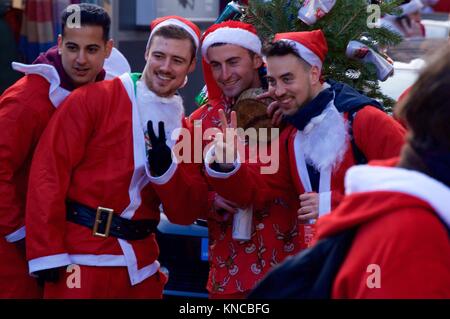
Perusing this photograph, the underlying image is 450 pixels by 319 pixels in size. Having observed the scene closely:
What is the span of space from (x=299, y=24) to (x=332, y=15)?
0.55 ft

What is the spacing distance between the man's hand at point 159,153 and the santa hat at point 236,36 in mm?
697

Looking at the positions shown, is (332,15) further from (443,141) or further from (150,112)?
(443,141)

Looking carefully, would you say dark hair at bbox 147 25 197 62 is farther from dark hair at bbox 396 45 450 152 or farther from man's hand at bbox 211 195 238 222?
dark hair at bbox 396 45 450 152

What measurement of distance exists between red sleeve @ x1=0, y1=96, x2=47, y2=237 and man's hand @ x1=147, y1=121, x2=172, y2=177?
0.51m

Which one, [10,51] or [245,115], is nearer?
[245,115]

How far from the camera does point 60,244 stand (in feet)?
12.8

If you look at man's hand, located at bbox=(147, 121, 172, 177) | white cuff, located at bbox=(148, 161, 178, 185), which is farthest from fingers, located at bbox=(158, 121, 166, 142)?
white cuff, located at bbox=(148, 161, 178, 185)

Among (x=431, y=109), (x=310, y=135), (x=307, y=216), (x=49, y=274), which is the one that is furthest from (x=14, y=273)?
(x=431, y=109)

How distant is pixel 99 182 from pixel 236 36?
108cm

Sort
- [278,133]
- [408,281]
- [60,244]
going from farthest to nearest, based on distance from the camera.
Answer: [278,133] → [60,244] → [408,281]

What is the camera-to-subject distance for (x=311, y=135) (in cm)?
402

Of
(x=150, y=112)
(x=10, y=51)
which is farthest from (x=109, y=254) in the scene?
(x=10, y=51)

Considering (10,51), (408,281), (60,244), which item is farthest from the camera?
(10,51)

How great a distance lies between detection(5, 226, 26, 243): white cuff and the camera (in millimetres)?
4105
